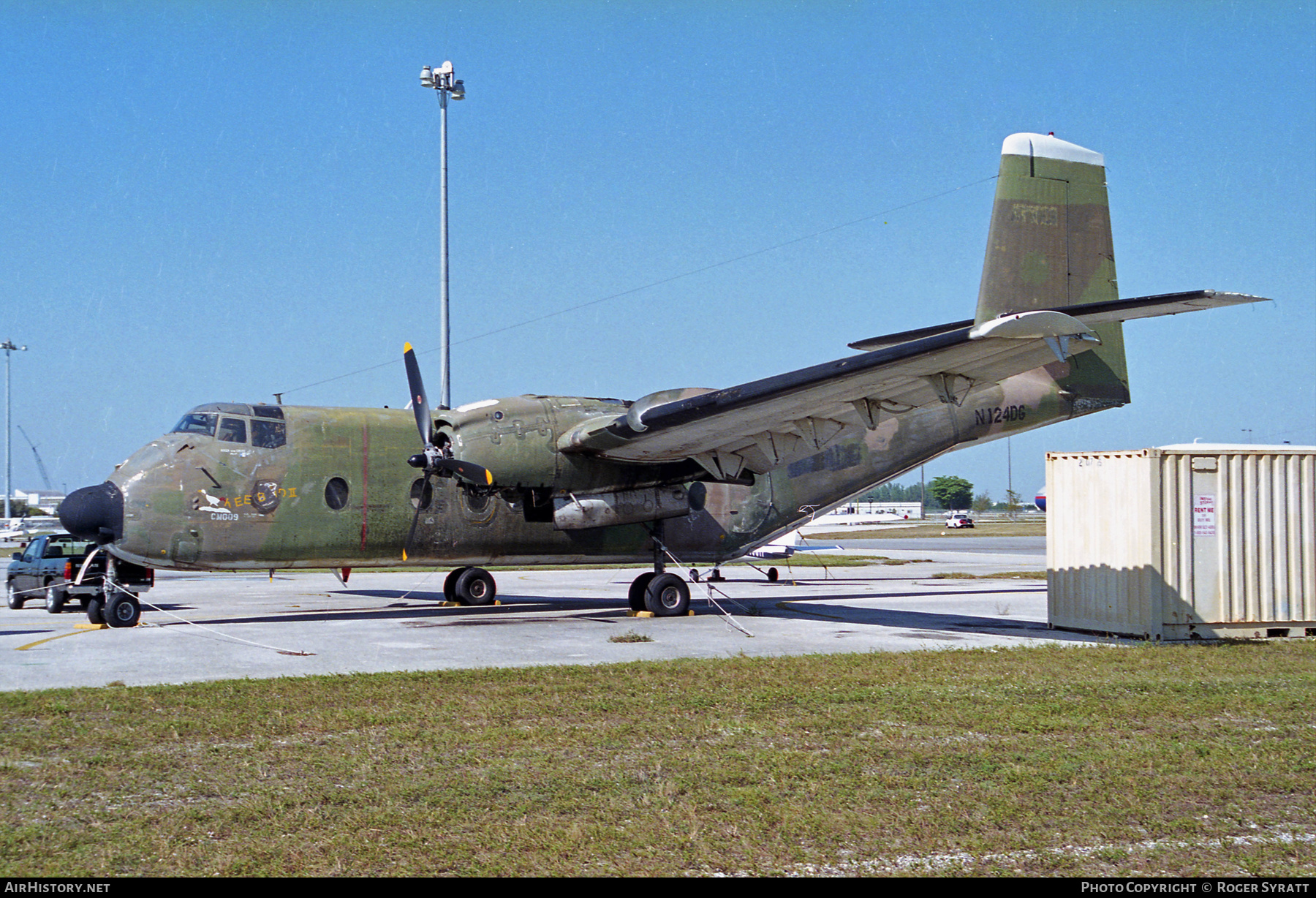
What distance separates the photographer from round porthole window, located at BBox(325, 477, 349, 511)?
685 inches

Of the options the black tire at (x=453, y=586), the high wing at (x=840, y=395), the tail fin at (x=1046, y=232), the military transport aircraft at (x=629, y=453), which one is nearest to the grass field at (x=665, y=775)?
the high wing at (x=840, y=395)

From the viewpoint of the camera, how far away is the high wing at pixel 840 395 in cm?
1305

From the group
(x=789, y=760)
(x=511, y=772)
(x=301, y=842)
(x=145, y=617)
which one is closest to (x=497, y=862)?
(x=301, y=842)

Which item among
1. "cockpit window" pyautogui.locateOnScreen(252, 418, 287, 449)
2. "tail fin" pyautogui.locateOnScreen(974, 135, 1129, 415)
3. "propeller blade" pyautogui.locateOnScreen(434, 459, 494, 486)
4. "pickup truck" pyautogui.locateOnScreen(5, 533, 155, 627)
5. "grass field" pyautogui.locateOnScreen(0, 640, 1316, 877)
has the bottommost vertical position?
"grass field" pyautogui.locateOnScreen(0, 640, 1316, 877)

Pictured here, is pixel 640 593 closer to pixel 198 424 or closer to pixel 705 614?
pixel 705 614

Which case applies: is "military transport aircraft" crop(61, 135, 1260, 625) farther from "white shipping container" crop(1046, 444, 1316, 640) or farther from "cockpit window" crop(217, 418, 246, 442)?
"white shipping container" crop(1046, 444, 1316, 640)

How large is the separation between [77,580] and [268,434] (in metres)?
4.15

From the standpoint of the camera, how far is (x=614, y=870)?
5270mm

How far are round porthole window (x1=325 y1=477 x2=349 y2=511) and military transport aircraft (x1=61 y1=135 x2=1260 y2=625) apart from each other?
0.03 m

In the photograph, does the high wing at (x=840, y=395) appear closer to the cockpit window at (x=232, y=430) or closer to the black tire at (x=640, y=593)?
the black tire at (x=640, y=593)

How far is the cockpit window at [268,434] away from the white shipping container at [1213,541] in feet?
43.3

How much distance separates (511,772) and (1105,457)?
11.6 metres

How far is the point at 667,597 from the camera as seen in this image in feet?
62.4

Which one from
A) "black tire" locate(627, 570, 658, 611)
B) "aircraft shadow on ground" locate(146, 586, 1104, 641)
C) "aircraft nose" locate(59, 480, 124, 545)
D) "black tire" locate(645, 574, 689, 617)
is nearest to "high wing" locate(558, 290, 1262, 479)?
"black tire" locate(645, 574, 689, 617)
